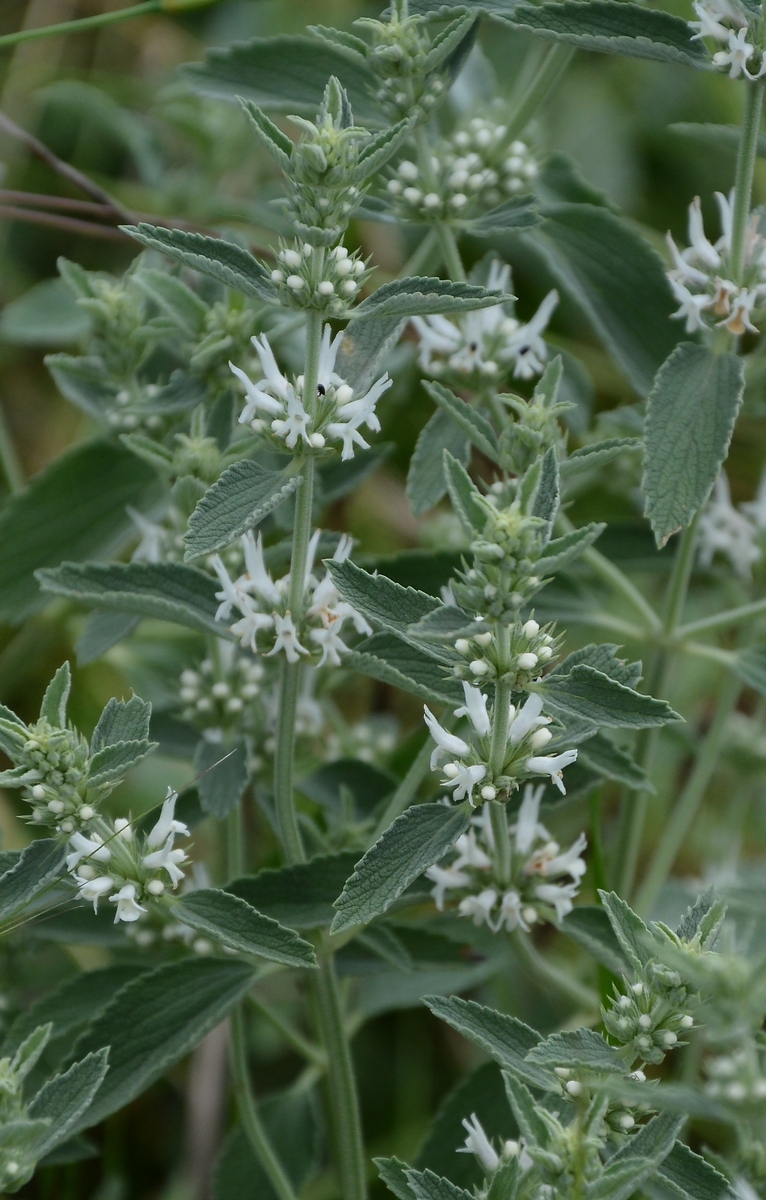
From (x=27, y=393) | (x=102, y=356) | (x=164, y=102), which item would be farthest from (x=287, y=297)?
(x=27, y=393)

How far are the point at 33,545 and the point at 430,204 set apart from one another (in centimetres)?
74

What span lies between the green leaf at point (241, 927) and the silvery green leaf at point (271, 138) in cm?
65

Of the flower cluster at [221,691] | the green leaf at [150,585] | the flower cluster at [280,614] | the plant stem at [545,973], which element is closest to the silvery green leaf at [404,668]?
the flower cluster at [280,614]

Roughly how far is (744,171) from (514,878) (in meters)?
0.78

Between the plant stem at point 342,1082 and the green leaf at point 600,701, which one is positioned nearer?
the green leaf at point 600,701

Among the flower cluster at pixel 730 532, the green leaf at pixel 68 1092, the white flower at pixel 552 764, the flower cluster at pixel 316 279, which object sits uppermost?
the flower cluster at pixel 316 279

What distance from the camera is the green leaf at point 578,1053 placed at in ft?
3.21

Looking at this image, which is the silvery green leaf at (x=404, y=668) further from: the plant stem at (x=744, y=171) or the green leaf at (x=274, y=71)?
the green leaf at (x=274, y=71)

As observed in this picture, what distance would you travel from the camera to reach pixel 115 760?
3.57ft

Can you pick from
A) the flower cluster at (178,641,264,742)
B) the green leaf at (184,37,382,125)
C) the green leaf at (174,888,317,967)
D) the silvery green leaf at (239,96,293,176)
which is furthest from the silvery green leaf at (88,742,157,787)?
the green leaf at (184,37,382,125)

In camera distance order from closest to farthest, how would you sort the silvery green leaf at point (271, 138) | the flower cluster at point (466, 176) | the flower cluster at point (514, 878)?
1. the silvery green leaf at point (271, 138)
2. the flower cluster at point (514, 878)
3. the flower cluster at point (466, 176)

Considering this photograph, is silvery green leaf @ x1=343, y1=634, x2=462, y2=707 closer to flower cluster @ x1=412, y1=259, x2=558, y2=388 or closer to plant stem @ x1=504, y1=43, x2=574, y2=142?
flower cluster @ x1=412, y1=259, x2=558, y2=388

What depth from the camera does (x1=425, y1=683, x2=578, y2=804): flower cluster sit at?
3.51 ft

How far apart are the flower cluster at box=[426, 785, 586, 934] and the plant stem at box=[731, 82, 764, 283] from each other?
0.61 m
